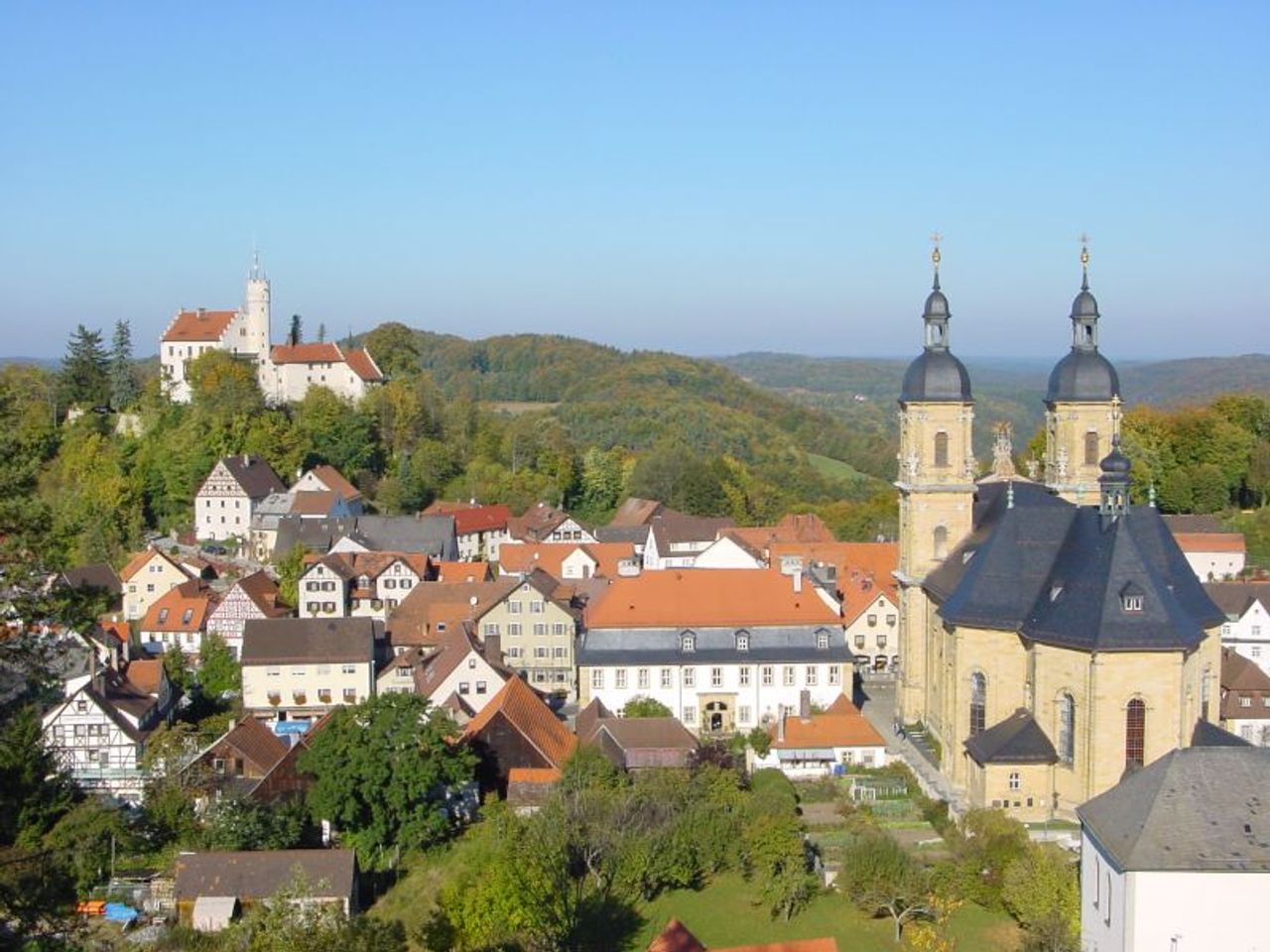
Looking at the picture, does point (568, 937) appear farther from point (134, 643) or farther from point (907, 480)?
point (134, 643)

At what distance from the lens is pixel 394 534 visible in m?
66.5

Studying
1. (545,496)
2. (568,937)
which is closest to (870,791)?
(568,937)

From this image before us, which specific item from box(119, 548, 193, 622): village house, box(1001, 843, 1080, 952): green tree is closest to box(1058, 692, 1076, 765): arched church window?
box(1001, 843, 1080, 952): green tree

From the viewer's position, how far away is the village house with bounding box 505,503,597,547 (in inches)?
2830

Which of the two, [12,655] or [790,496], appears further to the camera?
[790,496]

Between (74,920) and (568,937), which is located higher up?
(74,920)

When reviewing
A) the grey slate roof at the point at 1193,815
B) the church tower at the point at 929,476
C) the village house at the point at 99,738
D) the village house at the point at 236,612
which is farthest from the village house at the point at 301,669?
the grey slate roof at the point at 1193,815

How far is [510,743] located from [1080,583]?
50.5 feet

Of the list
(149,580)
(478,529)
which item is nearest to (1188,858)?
(149,580)

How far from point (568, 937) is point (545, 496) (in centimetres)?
5371

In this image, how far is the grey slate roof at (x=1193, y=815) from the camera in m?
26.4

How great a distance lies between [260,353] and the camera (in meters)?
84.2

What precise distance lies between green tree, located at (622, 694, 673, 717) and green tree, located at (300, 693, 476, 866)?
980 cm

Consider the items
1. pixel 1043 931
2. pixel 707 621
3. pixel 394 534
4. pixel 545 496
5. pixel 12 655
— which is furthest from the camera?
pixel 545 496
